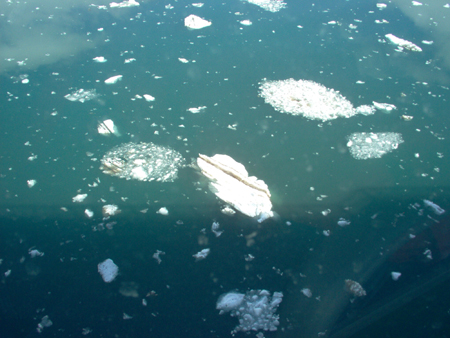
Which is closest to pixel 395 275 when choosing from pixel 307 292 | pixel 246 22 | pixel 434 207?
pixel 307 292

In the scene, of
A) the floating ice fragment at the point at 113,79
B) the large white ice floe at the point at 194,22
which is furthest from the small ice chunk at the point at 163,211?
the large white ice floe at the point at 194,22

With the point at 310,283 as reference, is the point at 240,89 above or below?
above

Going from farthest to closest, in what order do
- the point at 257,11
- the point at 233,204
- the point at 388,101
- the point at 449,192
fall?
the point at 257,11, the point at 388,101, the point at 449,192, the point at 233,204

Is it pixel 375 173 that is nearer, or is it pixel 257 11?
pixel 375 173

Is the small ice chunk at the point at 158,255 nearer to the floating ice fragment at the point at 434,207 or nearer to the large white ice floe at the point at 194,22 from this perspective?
the floating ice fragment at the point at 434,207

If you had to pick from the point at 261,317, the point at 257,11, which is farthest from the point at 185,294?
the point at 257,11

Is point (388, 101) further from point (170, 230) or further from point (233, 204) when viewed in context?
point (170, 230)
